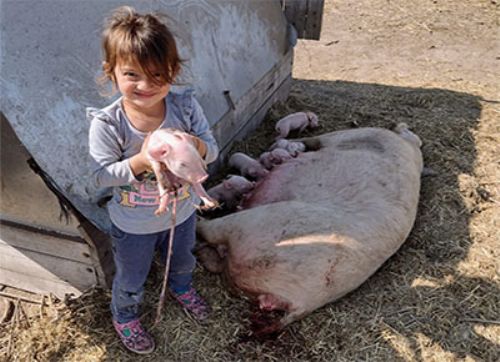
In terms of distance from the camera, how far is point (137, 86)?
210 centimetres

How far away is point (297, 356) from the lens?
2.97 m

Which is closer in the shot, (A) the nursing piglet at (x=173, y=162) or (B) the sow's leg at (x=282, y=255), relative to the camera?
(A) the nursing piglet at (x=173, y=162)

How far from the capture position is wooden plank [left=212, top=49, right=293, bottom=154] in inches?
164

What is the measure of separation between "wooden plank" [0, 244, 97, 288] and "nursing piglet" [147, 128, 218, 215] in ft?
4.59

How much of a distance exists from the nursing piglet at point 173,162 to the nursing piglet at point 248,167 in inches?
85.7

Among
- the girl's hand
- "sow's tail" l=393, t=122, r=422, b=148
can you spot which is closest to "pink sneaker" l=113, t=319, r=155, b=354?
the girl's hand

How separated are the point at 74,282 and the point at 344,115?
343 cm

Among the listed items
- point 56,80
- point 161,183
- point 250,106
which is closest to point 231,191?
point 250,106

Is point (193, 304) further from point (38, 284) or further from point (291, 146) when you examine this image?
point (291, 146)

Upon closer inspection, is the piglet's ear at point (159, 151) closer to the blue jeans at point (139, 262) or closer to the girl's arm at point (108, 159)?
the girl's arm at point (108, 159)

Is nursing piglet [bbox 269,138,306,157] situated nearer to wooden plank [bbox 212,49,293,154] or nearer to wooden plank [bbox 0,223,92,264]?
wooden plank [bbox 212,49,293,154]

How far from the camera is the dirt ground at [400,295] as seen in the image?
3.02 meters

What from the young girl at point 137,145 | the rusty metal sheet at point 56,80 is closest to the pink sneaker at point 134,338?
the young girl at point 137,145

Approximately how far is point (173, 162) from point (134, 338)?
1461 mm
